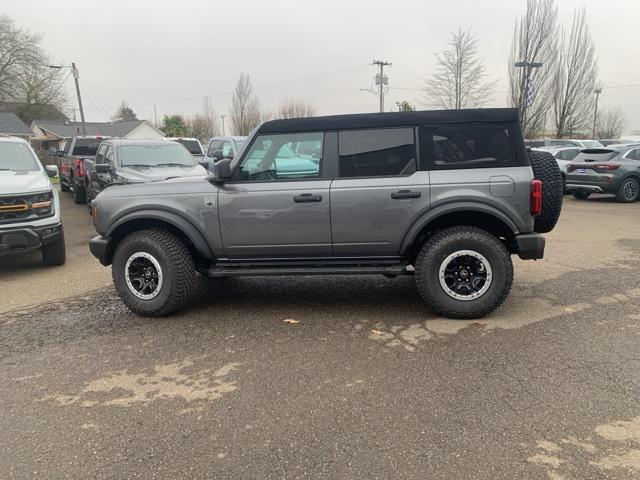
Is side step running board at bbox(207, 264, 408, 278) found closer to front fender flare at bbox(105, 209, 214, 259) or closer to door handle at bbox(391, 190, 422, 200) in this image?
front fender flare at bbox(105, 209, 214, 259)

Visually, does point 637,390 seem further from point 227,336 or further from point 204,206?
point 204,206

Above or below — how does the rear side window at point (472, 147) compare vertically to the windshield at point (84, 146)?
below

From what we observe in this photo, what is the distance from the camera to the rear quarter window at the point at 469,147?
15.3 ft

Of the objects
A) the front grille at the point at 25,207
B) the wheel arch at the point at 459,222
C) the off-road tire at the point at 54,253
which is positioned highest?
the front grille at the point at 25,207

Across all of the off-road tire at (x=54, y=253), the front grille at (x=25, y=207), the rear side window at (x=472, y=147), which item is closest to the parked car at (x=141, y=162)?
the off-road tire at (x=54, y=253)

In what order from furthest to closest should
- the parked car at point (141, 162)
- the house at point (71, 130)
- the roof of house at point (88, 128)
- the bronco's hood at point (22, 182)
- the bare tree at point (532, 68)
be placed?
1. the roof of house at point (88, 128)
2. the house at point (71, 130)
3. the bare tree at point (532, 68)
4. the parked car at point (141, 162)
5. the bronco's hood at point (22, 182)

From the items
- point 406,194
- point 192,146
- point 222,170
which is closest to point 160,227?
point 222,170

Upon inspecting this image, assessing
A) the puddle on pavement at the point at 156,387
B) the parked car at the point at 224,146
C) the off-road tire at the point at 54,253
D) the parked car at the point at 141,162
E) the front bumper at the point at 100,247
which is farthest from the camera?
the parked car at the point at 224,146

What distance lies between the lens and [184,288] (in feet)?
16.4

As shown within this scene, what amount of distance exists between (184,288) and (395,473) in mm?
3009

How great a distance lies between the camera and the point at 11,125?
161ft

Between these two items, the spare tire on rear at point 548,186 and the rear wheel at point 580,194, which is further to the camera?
the rear wheel at point 580,194

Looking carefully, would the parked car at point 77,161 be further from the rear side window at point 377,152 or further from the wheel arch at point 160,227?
the rear side window at point 377,152

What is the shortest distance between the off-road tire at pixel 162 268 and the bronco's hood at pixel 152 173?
4595 mm
